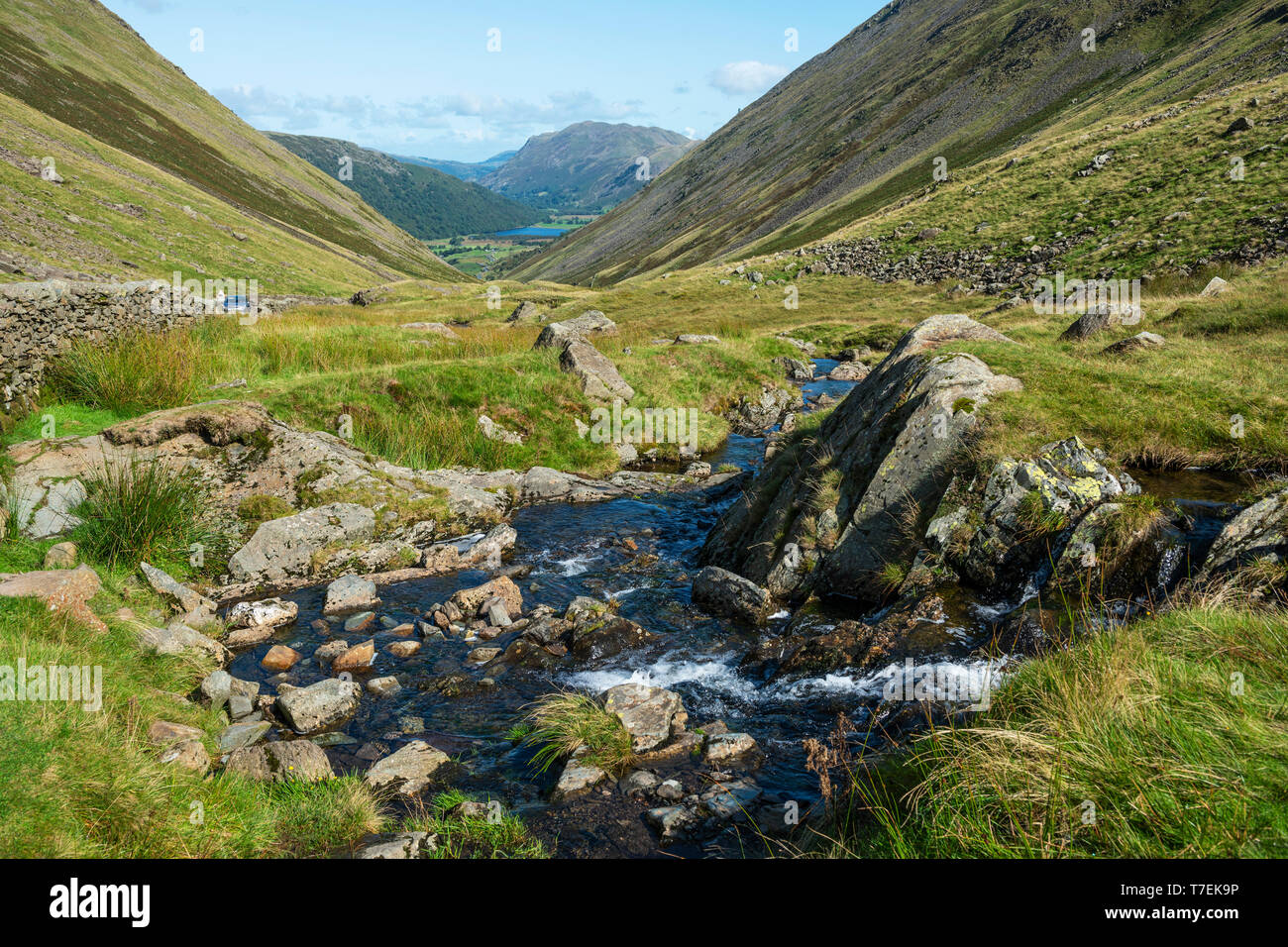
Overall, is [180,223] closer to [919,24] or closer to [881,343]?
[881,343]

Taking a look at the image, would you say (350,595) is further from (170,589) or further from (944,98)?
(944,98)

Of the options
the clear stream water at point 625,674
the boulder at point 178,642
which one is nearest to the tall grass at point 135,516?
the boulder at point 178,642

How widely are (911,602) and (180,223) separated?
4843 inches

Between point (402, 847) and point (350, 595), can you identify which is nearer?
point (402, 847)

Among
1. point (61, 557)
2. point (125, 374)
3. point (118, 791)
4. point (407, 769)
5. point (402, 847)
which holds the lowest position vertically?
point (407, 769)

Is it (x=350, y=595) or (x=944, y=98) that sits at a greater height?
(x=944, y=98)

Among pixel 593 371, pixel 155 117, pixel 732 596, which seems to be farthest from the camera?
pixel 155 117

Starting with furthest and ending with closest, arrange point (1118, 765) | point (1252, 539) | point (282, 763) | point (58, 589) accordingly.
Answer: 1. point (58, 589)
2. point (282, 763)
3. point (1252, 539)
4. point (1118, 765)

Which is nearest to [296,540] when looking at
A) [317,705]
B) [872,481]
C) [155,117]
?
[317,705]

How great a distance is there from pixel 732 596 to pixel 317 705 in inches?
276

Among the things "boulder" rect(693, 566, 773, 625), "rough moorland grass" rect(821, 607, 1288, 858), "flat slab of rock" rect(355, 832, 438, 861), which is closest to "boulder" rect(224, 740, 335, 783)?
"flat slab of rock" rect(355, 832, 438, 861)

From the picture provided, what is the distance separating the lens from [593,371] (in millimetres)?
25938
